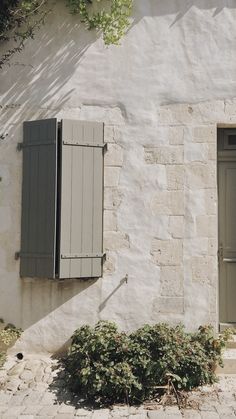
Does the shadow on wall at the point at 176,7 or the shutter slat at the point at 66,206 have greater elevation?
the shadow on wall at the point at 176,7

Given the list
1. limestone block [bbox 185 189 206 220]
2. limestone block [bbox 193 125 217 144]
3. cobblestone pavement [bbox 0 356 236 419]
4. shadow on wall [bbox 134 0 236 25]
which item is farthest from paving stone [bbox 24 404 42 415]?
shadow on wall [bbox 134 0 236 25]

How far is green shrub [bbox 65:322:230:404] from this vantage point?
11.7 feet

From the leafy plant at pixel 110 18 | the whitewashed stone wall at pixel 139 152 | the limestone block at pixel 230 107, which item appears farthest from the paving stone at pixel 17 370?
the leafy plant at pixel 110 18

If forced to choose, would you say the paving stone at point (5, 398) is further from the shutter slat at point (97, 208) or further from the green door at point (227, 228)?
the green door at point (227, 228)

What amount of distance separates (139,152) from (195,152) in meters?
0.56

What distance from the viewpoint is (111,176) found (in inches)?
175

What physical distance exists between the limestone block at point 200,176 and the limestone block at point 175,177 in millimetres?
51

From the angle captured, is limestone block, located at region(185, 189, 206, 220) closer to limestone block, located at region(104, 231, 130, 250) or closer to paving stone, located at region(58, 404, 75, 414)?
limestone block, located at region(104, 231, 130, 250)

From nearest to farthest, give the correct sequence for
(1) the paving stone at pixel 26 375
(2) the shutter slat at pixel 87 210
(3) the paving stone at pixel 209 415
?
(3) the paving stone at pixel 209 415, (1) the paving stone at pixel 26 375, (2) the shutter slat at pixel 87 210

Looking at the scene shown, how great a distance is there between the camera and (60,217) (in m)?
4.16

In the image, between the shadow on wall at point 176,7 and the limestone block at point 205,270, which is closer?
the limestone block at point 205,270

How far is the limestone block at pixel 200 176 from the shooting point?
4379 millimetres

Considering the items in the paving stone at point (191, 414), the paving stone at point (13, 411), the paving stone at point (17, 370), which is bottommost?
the paving stone at point (13, 411)

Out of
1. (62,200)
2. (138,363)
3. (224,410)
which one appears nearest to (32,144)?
(62,200)
